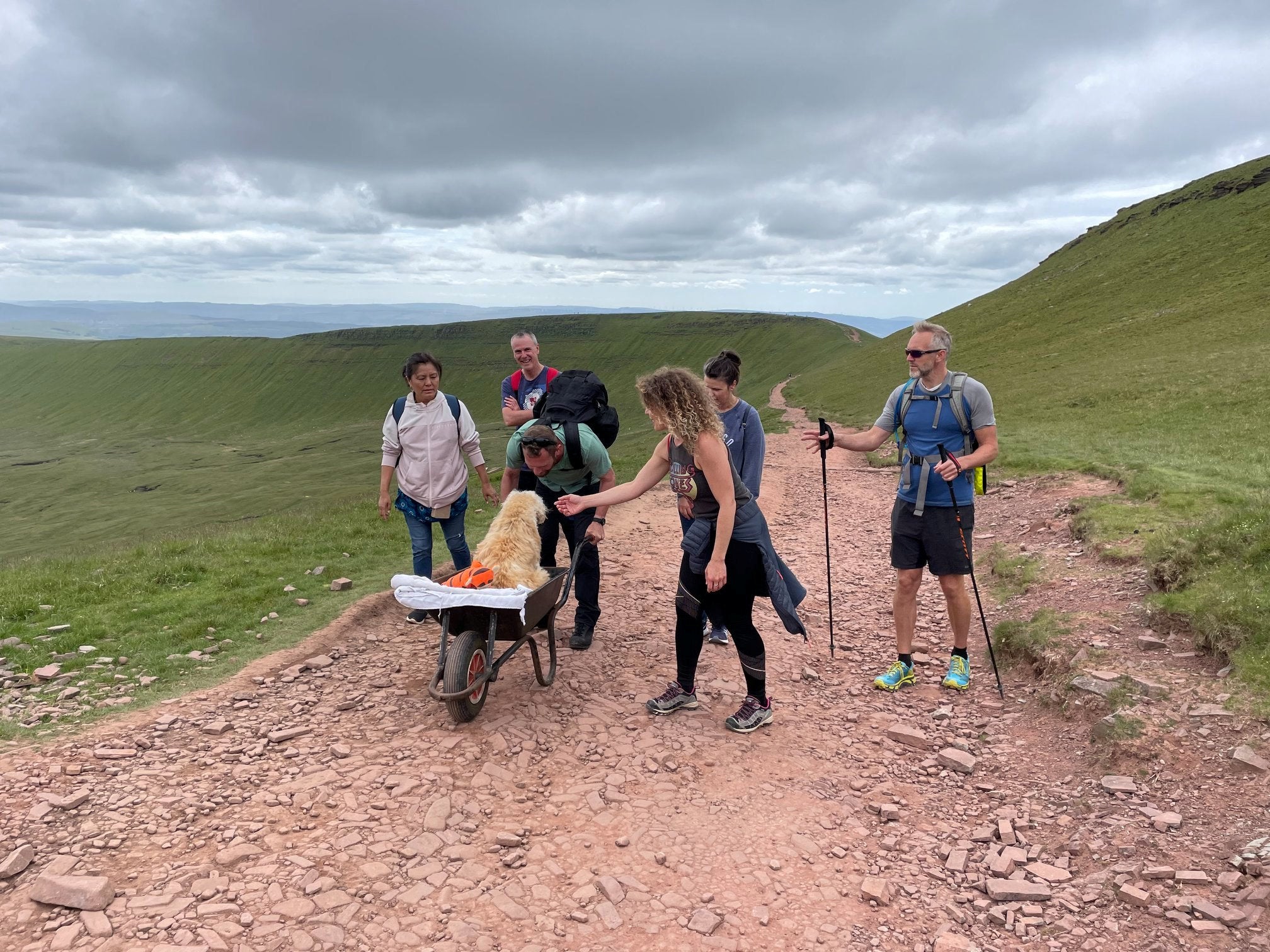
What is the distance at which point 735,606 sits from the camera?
17.6 ft

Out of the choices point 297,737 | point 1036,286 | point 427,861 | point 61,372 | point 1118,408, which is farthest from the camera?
point 61,372

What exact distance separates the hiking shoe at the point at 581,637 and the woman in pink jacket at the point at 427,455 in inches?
61.5

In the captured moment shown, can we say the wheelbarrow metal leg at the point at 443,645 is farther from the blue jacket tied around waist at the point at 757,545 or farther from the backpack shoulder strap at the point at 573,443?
the blue jacket tied around waist at the point at 757,545

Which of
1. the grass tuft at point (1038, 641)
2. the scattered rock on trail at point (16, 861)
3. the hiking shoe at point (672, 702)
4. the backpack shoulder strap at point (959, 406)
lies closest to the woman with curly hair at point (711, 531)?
the hiking shoe at point (672, 702)

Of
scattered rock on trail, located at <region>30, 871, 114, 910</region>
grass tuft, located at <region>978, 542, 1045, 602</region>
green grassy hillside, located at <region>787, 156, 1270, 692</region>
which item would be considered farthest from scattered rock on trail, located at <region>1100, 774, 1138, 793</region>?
scattered rock on trail, located at <region>30, 871, 114, 910</region>

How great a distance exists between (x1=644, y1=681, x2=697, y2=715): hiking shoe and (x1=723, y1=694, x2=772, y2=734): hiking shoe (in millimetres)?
339

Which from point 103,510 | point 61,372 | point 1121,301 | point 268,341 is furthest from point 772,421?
point 61,372

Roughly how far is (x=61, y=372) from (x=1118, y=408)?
20940cm

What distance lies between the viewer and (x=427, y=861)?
4148 mm

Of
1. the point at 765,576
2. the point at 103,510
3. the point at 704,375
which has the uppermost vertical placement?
the point at 704,375

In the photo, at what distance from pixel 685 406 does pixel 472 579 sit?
217 cm

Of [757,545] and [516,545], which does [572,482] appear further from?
[757,545]

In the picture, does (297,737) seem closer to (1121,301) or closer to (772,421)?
(772,421)

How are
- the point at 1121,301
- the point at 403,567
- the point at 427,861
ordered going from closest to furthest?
the point at 427,861 → the point at 403,567 → the point at 1121,301
